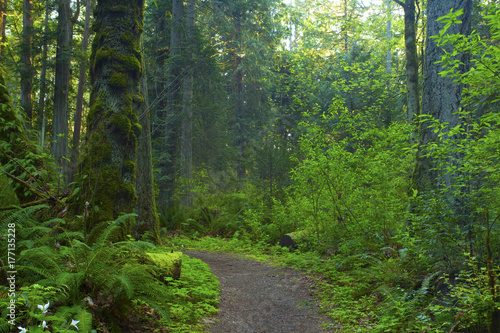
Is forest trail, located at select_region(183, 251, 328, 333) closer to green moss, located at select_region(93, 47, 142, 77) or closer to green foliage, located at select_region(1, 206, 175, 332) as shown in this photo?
green foliage, located at select_region(1, 206, 175, 332)

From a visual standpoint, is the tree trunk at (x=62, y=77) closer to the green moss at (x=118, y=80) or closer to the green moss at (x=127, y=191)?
the green moss at (x=118, y=80)

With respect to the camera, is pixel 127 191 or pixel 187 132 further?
pixel 187 132

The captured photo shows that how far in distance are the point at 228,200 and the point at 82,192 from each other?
985 cm

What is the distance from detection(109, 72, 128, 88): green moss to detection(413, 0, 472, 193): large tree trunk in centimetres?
505

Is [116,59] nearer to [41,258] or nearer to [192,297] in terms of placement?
[41,258]

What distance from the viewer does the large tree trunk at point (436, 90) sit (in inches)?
225

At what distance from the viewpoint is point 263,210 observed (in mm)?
12898

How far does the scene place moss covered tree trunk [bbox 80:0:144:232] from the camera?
4832 millimetres

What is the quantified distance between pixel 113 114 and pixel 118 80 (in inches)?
22.4

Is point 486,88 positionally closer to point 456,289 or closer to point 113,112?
point 456,289

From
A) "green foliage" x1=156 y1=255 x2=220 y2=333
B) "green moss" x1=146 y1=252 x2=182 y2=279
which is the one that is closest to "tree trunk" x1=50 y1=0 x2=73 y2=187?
"green foliage" x1=156 y1=255 x2=220 y2=333

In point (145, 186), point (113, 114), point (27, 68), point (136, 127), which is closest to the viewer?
point (113, 114)

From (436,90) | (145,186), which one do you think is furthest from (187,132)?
(436,90)

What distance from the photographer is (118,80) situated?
5.18 meters
